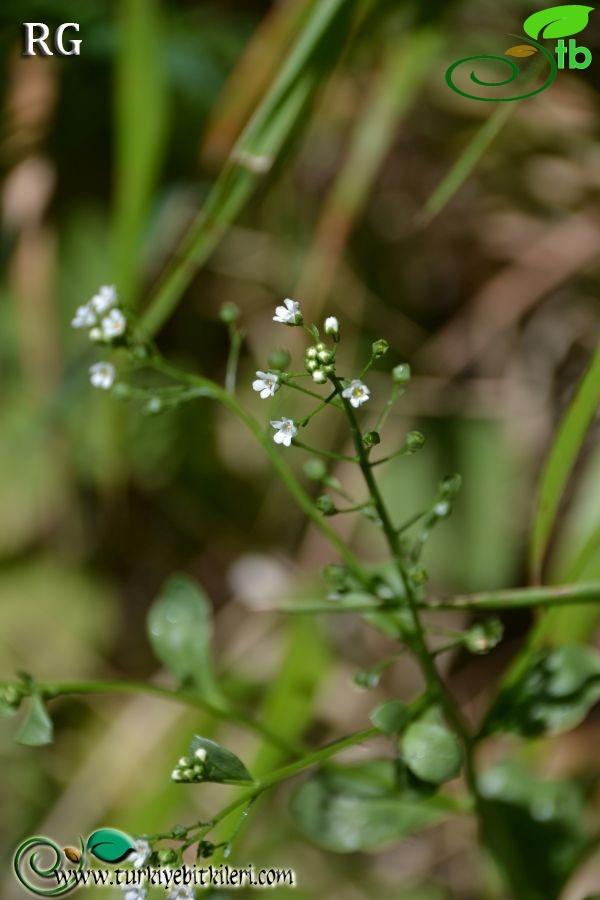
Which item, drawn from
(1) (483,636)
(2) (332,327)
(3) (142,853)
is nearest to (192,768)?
(3) (142,853)

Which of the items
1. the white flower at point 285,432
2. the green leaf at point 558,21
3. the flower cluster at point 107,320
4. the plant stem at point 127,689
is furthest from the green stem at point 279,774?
the green leaf at point 558,21

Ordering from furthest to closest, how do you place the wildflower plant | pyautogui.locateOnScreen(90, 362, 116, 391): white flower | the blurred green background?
the blurred green background, pyautogui.locateOnScreen(90, 362, 116, 391): white flower, the wildflower plant

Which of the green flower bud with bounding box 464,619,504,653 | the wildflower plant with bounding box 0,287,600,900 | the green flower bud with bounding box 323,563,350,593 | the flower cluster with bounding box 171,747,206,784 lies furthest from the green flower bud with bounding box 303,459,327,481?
the flower cluster with bounding box 171,747,206,784

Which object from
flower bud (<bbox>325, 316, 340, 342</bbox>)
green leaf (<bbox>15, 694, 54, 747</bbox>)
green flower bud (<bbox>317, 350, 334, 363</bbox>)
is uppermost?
flower bud (<bbox>325, 316, 340, 342</bbox>)

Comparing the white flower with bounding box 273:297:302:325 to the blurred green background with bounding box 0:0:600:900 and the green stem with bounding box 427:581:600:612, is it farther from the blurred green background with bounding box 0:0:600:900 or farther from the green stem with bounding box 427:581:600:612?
the blurred green background with bounding box 0:0:600:900

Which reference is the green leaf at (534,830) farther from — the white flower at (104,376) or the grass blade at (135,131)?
the grass blade at (135,131)

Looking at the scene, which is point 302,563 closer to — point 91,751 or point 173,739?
point 173,739

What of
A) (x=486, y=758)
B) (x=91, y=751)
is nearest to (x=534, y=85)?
(x=486, y=758)

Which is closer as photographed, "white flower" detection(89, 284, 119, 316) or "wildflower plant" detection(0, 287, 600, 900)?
"wildflower plant" detection(0, 287, 600, 900)
